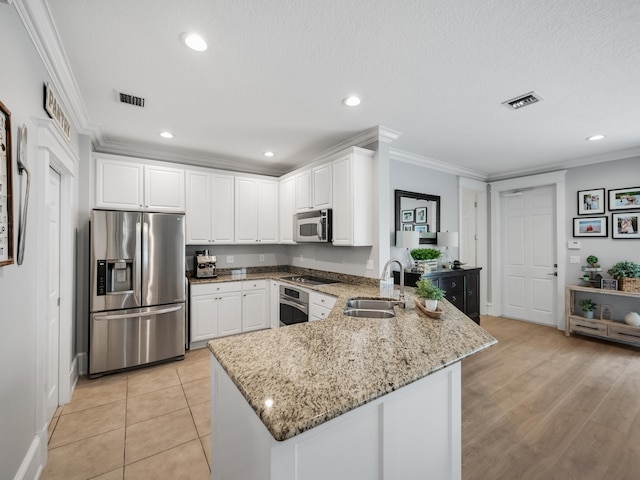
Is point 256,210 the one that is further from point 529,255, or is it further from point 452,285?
point 529,255

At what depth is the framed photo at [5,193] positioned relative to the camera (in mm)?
1268

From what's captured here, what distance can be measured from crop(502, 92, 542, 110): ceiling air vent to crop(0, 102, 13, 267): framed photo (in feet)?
10.7

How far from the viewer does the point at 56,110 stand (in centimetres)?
205

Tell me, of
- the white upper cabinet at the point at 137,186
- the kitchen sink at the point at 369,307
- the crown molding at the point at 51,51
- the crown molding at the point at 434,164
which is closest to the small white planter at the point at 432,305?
the kitchen sink at the point at 369,307

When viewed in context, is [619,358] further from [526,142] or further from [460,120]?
[460,120]

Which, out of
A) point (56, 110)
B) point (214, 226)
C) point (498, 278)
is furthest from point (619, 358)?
point (56, 110)

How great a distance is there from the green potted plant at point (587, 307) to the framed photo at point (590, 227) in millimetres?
951

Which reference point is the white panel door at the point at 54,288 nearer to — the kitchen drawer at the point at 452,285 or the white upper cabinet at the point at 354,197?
the white upper cabinet at the point at 354,197

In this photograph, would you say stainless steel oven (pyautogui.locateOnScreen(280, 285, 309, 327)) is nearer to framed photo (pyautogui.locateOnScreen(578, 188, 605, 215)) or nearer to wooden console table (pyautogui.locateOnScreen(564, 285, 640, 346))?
wooden console table (pyautogui.locateOnScreen(564, 285, 640, 346))

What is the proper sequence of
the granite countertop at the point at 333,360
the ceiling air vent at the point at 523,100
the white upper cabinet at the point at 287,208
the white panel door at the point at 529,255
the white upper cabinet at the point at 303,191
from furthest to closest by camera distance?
the white panel door at the point at 529,255
the white upper cabinet at the point at 287,208
the white upper cabinet at the point at 303,191
the ceiling air vent at the point at 523,100
the granite countertop at the point at 333,360

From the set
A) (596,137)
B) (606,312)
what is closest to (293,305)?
(596,137)

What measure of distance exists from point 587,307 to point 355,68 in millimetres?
4594

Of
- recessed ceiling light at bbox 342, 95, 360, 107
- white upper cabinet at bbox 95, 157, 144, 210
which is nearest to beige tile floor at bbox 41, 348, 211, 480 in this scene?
white upper cabinet at bbox 95, 157, 144, 210

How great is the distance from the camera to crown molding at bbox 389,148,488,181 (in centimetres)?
394
